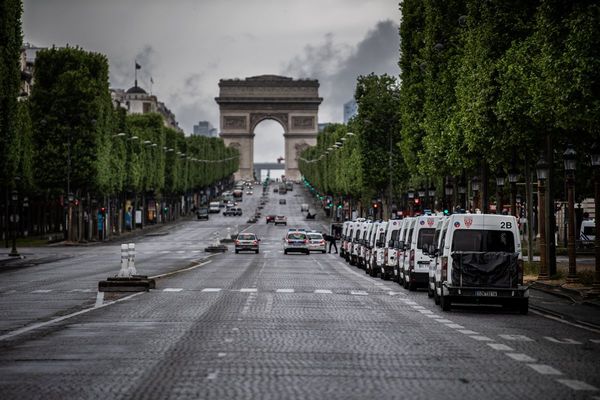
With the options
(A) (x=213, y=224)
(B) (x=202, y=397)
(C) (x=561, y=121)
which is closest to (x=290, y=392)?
(B) (x=202, y=397)

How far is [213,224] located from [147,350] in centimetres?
14389

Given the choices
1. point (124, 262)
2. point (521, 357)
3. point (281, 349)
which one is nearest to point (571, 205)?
point (124, 262)

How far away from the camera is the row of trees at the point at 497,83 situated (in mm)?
30484

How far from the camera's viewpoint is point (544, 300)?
34.4 metres

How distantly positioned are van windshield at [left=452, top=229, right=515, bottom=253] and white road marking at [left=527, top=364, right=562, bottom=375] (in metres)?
12.8

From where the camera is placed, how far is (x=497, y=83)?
152 feet

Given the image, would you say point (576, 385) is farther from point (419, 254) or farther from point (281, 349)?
point (419, 254)

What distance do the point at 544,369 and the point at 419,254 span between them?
22511 millimetres

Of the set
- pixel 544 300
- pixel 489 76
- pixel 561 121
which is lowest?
pixel 544 300

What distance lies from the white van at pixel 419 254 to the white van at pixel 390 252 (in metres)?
6.00

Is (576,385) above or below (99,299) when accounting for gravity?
below

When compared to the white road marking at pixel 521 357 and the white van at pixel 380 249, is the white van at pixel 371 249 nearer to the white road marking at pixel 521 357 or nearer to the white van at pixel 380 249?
the white van at pixel 380 249

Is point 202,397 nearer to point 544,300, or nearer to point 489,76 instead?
point 544,300

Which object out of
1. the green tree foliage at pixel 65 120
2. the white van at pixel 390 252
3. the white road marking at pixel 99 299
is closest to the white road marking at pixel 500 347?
the white road marking at pixel 99 299
